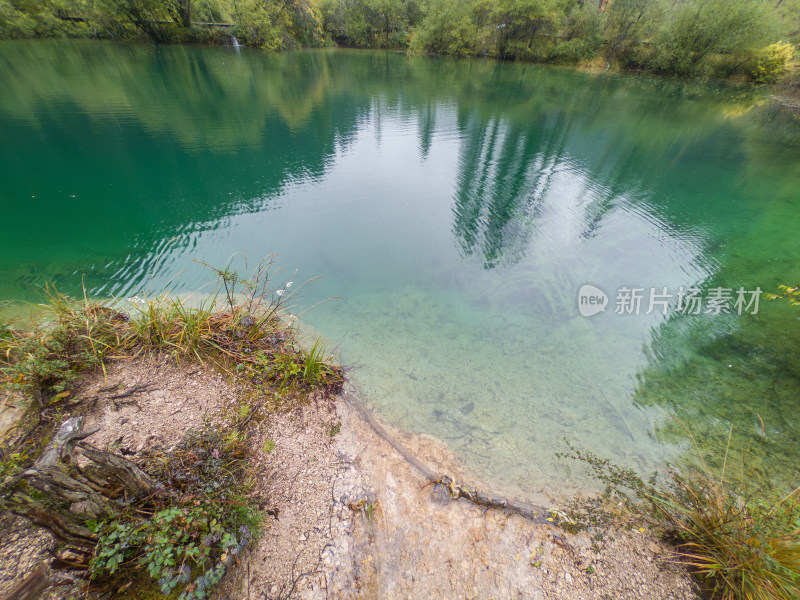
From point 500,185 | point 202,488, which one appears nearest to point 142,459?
point 202,488

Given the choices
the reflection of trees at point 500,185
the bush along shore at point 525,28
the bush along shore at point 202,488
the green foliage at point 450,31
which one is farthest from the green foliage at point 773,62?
the bush along shore at point 202,488

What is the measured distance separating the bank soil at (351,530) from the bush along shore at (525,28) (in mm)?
40185

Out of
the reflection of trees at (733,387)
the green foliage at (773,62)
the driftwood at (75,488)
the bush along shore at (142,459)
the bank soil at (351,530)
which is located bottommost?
the reflection of trees at (733,387)

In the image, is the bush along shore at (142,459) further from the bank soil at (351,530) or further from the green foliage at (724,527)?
the green foliage at (724,527)

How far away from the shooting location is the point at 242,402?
327 centimetres

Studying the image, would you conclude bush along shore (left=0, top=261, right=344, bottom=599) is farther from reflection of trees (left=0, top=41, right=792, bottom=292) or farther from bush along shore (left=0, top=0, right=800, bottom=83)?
bush along shore (left=0, top=0, right=800, bottom=83)

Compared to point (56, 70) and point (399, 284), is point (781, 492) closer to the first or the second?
point (399, 284)

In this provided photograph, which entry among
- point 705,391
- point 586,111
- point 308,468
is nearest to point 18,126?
point 308,468

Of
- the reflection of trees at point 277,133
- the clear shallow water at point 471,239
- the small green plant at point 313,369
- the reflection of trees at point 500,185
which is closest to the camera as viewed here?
the small green plant at point 313,369

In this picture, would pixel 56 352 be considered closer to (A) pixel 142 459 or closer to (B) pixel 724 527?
(A) pixel 142 459

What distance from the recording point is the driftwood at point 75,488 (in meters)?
1.83

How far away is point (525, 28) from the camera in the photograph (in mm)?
34188

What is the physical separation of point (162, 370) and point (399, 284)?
12.1 feet

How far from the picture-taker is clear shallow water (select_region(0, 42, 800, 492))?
4066 millimetres
